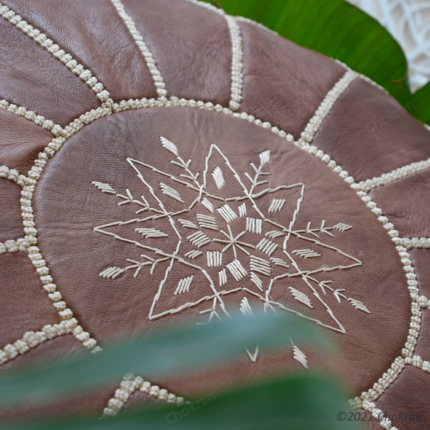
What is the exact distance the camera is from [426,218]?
0.97 meters

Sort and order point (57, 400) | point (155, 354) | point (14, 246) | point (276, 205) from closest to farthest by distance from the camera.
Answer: point (155, 354), point (57, 400), point (14, 246), point (276, 205)

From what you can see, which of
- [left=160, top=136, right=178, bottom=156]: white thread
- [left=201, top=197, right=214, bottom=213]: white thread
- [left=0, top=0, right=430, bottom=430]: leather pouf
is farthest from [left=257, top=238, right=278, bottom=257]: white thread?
[left=160, top=136, right=178, bottom=156]: white thread

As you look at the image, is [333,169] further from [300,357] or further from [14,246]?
[14,246]

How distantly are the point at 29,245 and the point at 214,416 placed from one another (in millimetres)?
493

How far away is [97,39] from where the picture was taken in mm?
894

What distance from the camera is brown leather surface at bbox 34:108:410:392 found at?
705 mm

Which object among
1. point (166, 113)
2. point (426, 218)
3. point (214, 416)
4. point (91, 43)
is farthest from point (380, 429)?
point (91, 43)

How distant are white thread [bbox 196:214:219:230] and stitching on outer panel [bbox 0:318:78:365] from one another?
27 centimetres

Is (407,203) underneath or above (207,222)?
above

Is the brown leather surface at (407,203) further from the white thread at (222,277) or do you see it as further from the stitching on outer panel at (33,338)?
the stitching on outer panel at (33,338)

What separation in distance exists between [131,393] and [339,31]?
1.19m

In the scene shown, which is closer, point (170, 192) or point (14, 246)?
point (14, 246)

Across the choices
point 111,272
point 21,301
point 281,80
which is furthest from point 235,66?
point 21,301

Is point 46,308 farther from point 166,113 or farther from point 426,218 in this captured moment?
point 426,218
